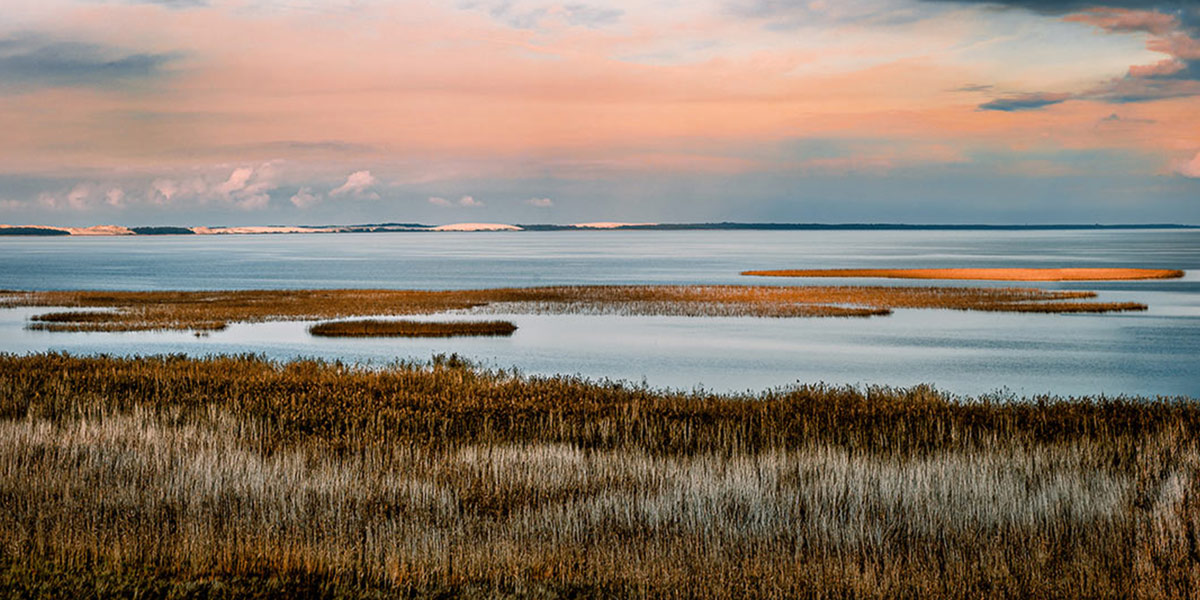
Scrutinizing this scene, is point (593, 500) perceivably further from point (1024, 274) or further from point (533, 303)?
point (1024, 274)

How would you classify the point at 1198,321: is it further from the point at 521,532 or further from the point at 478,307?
the point at 521,532

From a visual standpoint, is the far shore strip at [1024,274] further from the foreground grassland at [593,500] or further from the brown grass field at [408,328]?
the foreground grassland at [593,500]

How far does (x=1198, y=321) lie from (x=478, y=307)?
4112cm

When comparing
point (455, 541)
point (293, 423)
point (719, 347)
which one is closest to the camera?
point (455, 541)

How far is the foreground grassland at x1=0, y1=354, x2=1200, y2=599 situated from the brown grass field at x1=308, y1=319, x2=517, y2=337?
26.5 m

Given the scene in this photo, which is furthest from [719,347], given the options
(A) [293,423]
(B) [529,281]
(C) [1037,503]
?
(B) [529,281]

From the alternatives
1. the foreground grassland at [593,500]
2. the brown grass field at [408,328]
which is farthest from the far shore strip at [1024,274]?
the foreground grassland at [593,500]

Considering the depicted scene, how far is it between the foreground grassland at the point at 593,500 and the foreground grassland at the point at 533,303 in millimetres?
36322

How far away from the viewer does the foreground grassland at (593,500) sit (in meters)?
10.9

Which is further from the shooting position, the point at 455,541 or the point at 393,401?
the point at 393,401

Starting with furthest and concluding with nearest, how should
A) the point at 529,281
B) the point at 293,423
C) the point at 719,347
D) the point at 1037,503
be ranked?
the point at 529,281, the point at 719,347, the point at 293,423, the point at 1037,503

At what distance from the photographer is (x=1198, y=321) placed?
57875 mm

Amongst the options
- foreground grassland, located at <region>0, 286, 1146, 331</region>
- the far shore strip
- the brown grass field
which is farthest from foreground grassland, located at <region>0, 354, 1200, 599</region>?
the far shore strip

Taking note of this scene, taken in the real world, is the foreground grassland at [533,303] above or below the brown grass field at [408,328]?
above
